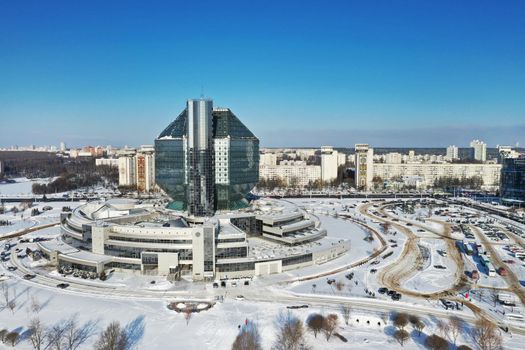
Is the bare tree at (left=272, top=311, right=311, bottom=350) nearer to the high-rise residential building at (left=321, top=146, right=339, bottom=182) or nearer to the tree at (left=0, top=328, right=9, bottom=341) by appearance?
the tree at (left=0, top=328, right=9, bottom=341)

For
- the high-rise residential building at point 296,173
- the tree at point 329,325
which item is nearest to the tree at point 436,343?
the tree at point 329,325

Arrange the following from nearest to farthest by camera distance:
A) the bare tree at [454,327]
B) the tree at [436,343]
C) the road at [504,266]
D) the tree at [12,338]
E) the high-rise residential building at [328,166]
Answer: the tree at [436,343] → the tree at [12,338] → the bare tree at [454,327] → the road at [504,266] → the high-rise residential building at [328,166]

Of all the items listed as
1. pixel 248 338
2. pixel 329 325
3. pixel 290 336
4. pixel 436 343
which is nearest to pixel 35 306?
pixel 248 338

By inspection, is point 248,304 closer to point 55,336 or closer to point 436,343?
point 55,336

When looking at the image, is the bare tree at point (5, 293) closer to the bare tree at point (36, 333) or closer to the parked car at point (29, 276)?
the parked car at point (29, 276)

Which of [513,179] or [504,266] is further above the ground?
[513,179]

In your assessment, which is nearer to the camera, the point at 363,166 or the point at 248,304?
the point at 248,304

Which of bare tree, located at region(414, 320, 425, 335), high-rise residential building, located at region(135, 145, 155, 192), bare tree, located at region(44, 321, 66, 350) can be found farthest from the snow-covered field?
high-rise residential building, located at region(135, 145, 155, 192)
